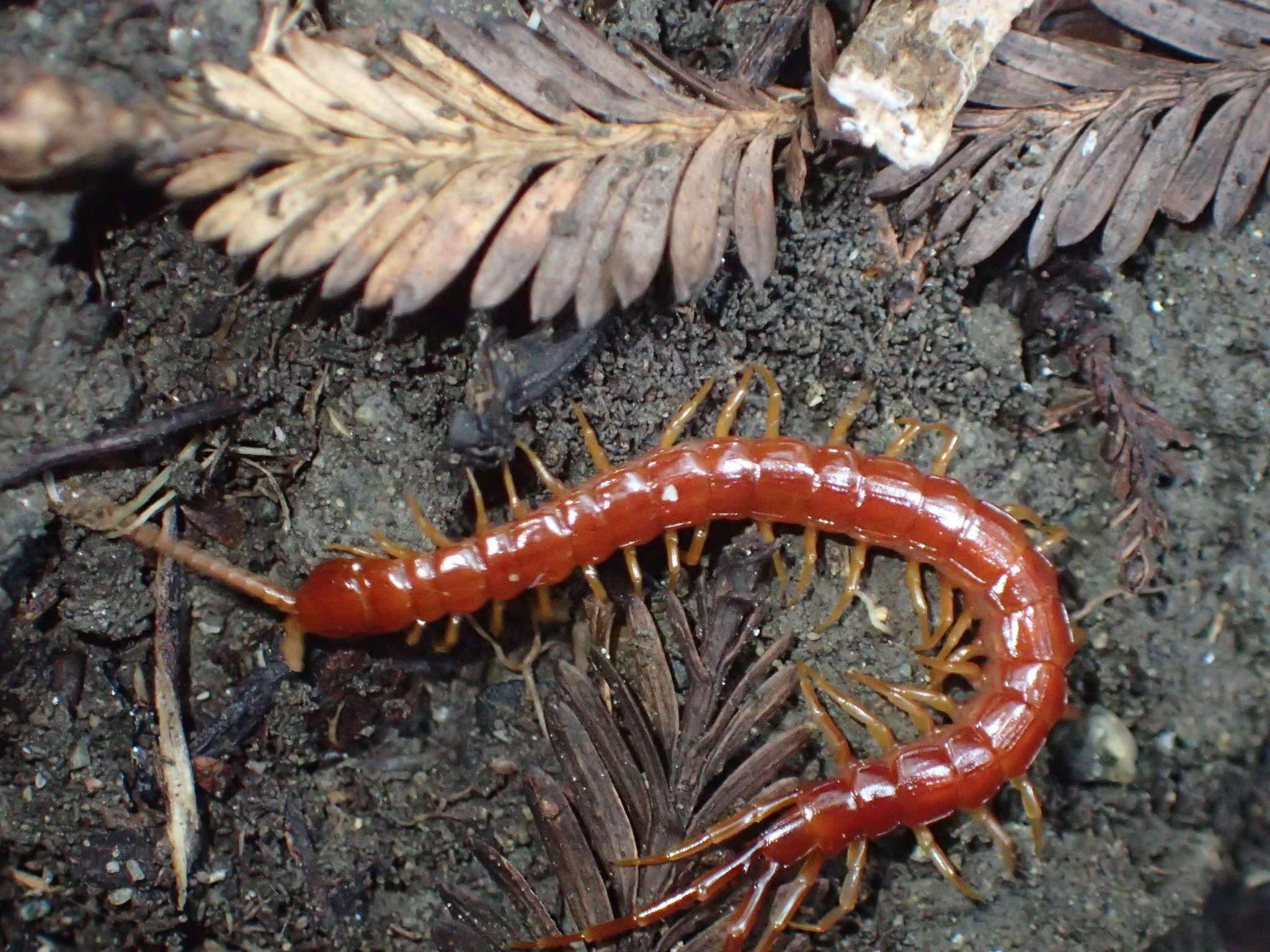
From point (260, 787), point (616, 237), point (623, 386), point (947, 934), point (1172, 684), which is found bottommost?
point (260, 787)

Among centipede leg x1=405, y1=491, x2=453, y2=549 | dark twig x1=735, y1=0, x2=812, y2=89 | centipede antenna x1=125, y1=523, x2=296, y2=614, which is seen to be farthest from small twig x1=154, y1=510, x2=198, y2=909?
dark twig x1=735, y1=0, x2=812, y2=89

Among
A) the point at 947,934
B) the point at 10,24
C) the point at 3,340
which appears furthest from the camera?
the point at 947,934

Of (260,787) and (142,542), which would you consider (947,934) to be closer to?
(260,787)

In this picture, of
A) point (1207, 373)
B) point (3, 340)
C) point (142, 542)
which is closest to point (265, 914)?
point (142, 542)

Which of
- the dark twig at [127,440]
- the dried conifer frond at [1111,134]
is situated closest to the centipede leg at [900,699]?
the dried conifer frond at [1111,134]

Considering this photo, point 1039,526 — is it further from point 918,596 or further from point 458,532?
point 458,532

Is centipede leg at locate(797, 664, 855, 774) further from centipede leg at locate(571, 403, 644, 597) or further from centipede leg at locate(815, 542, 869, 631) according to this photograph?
centipede leg at locate(571, 403, 644, 597)
